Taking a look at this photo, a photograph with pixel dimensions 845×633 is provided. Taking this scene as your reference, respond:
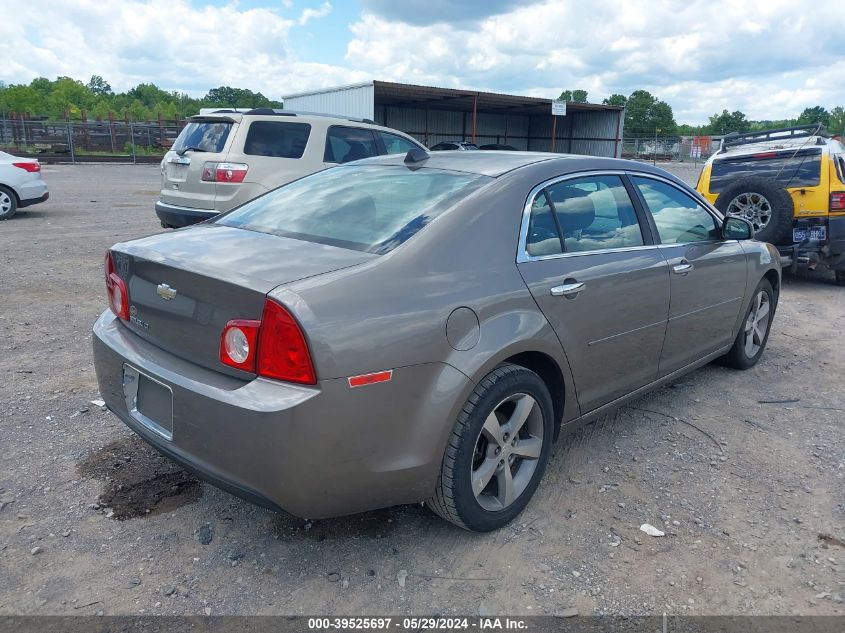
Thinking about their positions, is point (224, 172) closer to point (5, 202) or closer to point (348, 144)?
point (348, 144)

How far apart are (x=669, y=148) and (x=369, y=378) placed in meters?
51.7

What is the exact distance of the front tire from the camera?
2.65m

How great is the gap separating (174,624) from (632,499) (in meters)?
2.11

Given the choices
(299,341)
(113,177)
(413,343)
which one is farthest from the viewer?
(113,177)

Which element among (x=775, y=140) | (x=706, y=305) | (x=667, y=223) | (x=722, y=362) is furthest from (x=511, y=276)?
(x=775, y=140)

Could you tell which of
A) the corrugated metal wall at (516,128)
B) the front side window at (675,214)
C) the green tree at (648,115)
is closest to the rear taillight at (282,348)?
the front side window at (675,214)

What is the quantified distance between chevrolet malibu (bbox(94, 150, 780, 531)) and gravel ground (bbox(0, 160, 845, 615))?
0.31m

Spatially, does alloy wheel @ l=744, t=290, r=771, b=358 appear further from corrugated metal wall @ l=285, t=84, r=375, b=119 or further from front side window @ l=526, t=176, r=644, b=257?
corrugated metal wall @ l=285, t=84, r=375, b=119

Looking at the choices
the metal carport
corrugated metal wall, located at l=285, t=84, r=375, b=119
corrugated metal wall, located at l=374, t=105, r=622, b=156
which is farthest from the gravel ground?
corrugated metal wall, located at l=374, t=105, r=622, b=156

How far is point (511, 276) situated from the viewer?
9.33 ft

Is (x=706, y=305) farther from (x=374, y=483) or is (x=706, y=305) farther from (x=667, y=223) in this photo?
(x=374, y=483)

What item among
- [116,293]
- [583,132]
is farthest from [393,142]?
[583,132]

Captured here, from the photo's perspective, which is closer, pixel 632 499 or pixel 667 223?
pixel 632 499

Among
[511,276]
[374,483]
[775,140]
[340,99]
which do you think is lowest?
[374,483]
